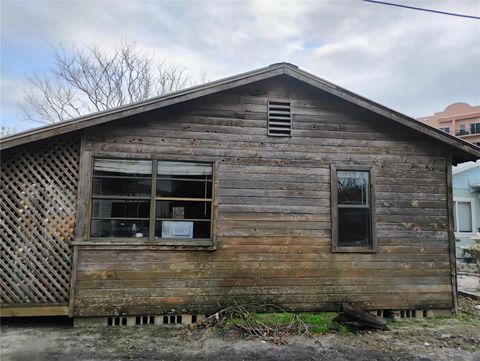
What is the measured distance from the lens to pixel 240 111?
6.14 m

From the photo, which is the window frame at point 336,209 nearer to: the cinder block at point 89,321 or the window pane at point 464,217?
the cinder block at point 89,321

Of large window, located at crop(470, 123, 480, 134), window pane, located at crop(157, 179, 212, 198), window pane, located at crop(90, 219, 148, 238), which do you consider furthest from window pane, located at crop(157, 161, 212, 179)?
large window, located at crop(470, 123, 480, 134)

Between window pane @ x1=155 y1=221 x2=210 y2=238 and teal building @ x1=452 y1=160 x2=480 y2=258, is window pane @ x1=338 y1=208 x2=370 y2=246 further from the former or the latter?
teal building @ x1=452 y1=160 x2=480 y2=258

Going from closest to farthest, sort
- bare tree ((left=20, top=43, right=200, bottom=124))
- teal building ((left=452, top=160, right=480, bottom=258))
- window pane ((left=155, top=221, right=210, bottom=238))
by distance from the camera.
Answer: window pane ((left=155, top=221, right=210, bottom=238)) < teal building ((left=452, top=160, right=480, bottom=258)) < bare tree ((left=20, top=43, right=200, bottom=124))

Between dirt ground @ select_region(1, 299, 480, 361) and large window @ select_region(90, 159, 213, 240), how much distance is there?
1504 mm

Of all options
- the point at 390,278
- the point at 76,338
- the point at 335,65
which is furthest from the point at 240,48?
the point at 76,338

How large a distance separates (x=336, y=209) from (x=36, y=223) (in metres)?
5.00

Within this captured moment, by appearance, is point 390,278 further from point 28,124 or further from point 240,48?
point 28,124

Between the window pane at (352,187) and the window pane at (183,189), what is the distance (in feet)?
7.82

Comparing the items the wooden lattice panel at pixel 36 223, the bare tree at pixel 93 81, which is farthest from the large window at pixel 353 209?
the bare tree at pixel 93 81

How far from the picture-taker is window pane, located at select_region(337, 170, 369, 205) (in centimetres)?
625

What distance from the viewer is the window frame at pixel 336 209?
6.08 metres

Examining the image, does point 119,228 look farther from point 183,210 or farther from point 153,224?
point 183,210

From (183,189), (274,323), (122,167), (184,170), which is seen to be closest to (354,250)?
(274,323)
